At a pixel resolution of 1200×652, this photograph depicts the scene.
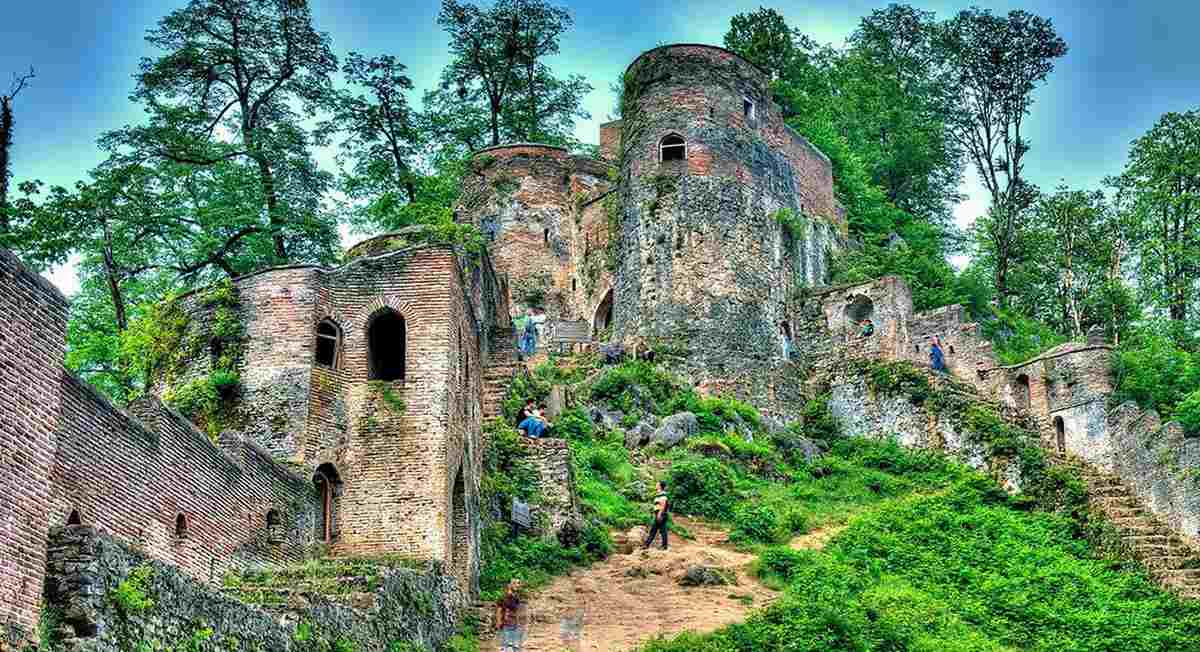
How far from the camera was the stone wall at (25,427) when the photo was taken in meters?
12.5

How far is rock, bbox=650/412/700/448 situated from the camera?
33.2 metres

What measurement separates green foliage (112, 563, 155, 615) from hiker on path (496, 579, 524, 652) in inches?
377

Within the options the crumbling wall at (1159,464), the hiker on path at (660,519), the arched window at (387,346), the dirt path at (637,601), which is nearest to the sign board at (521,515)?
the dirt path at (637,601)

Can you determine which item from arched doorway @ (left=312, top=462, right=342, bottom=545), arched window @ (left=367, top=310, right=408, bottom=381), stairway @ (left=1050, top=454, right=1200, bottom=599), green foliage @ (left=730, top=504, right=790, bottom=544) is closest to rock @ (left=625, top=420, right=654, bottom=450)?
green foliage @ (left=730, top=504, right=790, bottom=544)

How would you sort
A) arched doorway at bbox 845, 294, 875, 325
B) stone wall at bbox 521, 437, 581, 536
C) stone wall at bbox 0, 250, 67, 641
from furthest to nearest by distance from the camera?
1. arched doorway at bbox 845, 294, 875, 325
2. stone wall at bbox 521, 437, 581, 536
3. stone wall at bbox 0, 250, 67, 641

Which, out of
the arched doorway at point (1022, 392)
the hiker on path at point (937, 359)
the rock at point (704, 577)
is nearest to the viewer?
the rock at point (704, 577)

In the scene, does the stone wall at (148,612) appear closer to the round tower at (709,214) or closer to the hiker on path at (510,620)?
the hiker on path at (510,620)

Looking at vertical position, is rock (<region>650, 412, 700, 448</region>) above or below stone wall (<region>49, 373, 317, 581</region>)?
above

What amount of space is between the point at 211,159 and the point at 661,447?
1185 cm

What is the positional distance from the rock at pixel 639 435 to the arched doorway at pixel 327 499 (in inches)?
409

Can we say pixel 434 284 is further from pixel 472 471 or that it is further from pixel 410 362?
pixel 472 471

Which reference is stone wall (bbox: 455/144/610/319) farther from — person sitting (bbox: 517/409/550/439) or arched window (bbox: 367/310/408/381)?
arched window (bbox: 367/310/408/381)

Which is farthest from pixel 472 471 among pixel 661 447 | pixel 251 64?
pixel 251 64

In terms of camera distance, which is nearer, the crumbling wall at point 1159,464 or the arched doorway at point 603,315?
the crumbling wall at point 1159,464
